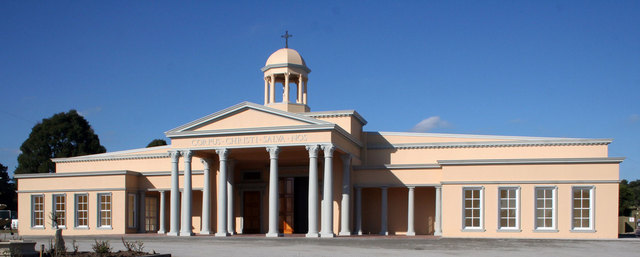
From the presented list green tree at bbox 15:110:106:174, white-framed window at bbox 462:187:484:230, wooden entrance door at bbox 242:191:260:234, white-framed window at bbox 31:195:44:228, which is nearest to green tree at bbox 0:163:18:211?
green tree at bbox 15:110:106:174

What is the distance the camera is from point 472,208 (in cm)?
3341

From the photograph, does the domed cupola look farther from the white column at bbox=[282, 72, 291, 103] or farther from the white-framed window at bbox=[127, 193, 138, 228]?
the white-framed window at bbox=[127, 193, 138, 228]

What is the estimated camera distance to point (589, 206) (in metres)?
32.0

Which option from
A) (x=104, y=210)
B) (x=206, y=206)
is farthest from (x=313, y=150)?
(x=104, y=210)

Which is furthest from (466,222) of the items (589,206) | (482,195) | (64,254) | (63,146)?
(63,146)

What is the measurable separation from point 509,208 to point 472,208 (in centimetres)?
178

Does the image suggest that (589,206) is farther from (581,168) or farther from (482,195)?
(482,195)

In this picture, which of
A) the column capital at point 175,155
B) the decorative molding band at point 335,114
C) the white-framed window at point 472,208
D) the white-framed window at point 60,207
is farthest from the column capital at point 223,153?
the white-framed window at point 60,207

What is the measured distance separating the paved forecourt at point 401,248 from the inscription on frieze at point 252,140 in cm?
516

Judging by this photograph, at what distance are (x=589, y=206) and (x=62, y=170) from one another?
35427mm

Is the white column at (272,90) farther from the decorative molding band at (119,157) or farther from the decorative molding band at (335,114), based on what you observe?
the decorative molding band at (119,157)

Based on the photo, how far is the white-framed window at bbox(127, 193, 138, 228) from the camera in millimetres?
41062

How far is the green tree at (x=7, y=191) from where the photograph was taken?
245 ft

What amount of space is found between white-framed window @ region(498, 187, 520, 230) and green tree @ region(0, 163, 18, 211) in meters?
58.9
